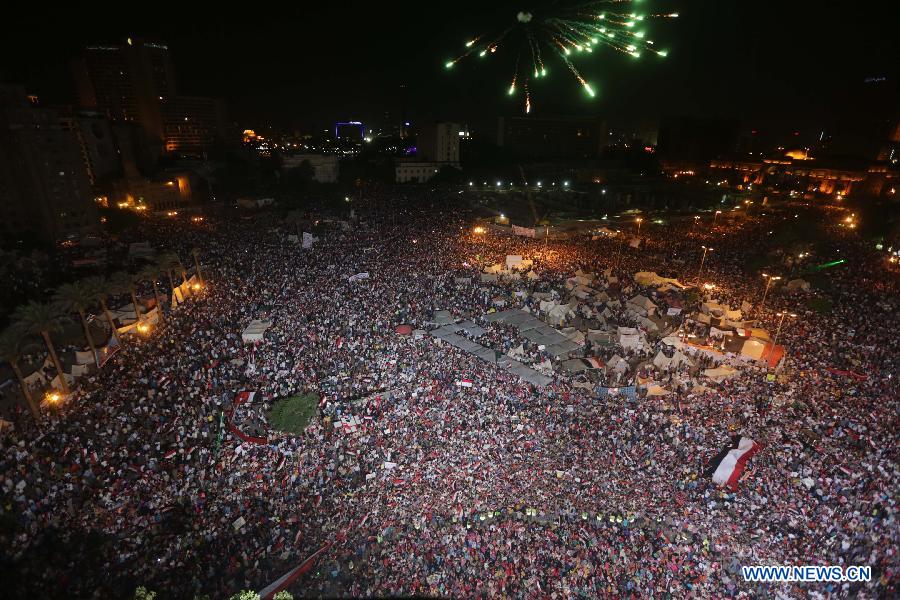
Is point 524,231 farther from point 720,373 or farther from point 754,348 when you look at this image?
point 720,373

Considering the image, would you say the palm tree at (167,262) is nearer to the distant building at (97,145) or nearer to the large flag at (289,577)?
the large flag at (289,577)

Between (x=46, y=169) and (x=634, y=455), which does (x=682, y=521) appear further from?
(x=46, y=169)

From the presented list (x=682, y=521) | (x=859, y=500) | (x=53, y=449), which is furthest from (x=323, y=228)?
(x=859, y=500)

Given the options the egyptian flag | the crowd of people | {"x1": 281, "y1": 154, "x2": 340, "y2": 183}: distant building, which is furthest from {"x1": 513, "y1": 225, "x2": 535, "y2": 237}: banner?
{"x1": 281, "y1": 154, "x2": 340, "y2": 183}: distant building

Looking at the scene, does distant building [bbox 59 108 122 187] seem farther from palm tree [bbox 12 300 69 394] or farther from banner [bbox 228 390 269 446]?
banner [bbox 228 390 269 446]

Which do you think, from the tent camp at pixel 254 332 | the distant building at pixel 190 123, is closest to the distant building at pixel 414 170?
the distant building at pixel 190 123

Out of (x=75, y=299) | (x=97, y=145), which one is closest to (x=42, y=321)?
(x=75, y=299)
